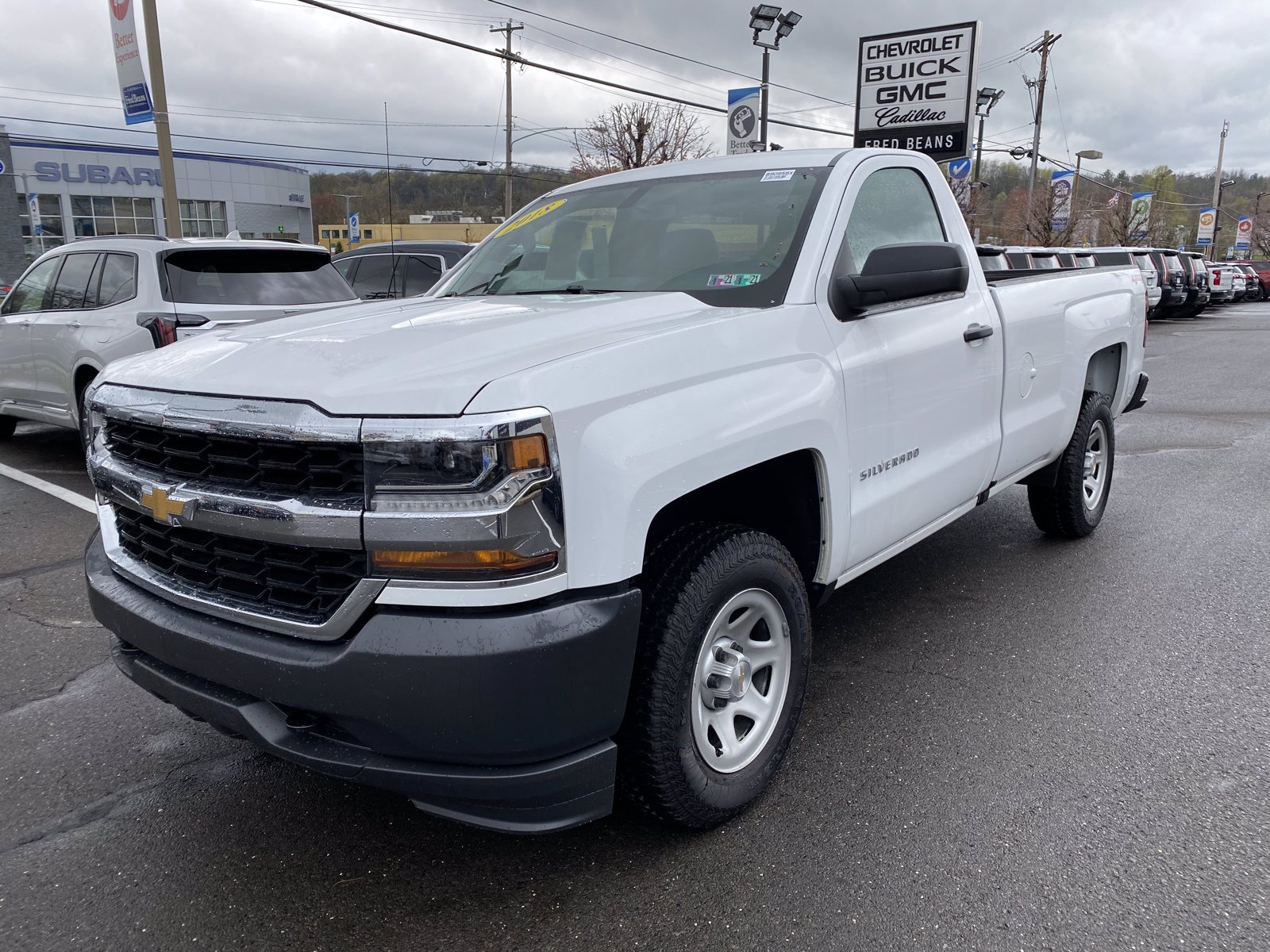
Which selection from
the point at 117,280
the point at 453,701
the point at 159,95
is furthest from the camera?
the point at 159,95

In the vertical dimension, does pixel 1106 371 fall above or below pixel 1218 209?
below

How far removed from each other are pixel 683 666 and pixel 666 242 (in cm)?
172

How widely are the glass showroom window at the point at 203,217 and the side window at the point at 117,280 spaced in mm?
43082

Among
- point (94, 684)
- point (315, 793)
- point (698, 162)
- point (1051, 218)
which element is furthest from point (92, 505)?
point (1051, 218)

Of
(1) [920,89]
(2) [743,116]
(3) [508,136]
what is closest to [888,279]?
(2) [743,116]

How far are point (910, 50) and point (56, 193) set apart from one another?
131 ft

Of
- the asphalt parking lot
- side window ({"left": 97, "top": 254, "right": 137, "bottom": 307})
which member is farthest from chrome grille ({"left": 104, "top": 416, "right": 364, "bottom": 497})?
side window ({"left": 97, "top": 254, "right": 137, "bottom": 307})

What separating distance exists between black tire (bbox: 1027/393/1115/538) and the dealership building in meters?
37.0

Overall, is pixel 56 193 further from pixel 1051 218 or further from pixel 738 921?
pixel 738 921

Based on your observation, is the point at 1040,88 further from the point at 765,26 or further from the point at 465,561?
the point at 465,561

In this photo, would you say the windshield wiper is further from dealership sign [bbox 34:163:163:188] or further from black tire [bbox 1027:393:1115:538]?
dealership sign [bbox 34:163:163:188]

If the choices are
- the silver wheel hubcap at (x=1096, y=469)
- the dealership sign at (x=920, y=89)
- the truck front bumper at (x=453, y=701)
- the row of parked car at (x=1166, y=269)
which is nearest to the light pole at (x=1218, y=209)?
the row of parked car at (x=1166, y=269)

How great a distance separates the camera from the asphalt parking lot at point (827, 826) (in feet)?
7.68

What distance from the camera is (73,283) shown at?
758cm
